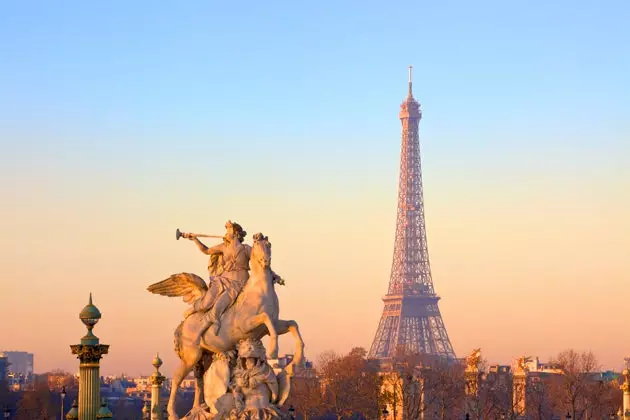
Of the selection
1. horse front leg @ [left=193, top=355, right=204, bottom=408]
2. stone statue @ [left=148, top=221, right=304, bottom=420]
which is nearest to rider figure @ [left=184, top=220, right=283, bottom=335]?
stone statue @ [left=148, top=221, right=304, bottom=420]

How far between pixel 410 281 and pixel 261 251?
127 m

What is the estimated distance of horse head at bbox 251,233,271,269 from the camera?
68.3ft

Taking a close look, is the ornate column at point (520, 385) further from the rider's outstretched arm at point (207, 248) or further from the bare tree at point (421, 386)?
the rider's outstretched arm at point (207, 248)

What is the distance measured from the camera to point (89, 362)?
26516mm

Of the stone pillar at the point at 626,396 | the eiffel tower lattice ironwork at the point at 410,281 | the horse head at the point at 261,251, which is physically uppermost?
the eiffel tower lattice ironwork at the point at 410,281

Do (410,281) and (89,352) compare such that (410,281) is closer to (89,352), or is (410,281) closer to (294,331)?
(89,352)

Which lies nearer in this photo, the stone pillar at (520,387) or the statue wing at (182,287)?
the statue wing at (182,287)

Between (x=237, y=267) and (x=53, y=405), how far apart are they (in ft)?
247

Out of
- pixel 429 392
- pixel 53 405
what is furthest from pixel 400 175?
pixel 53 405

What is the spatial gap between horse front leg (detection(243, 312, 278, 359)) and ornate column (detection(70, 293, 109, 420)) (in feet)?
20.5

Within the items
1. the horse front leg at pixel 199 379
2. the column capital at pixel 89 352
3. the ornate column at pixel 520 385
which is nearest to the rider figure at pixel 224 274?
the horse front leg at pixel 199 379

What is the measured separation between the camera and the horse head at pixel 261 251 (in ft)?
68.3

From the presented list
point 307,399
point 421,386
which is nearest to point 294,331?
point 307,399

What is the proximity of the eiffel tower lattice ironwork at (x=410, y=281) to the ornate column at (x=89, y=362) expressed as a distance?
110m
